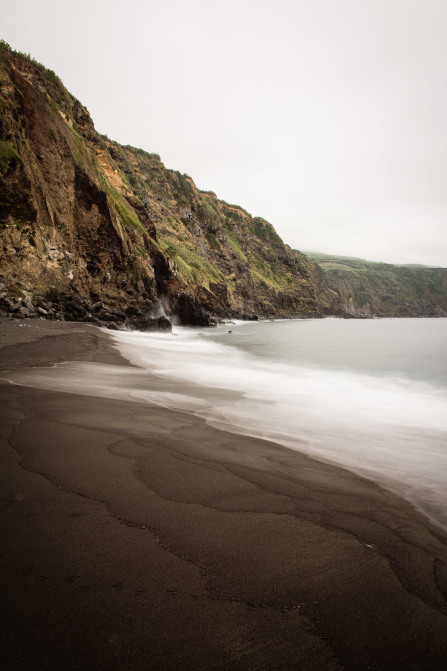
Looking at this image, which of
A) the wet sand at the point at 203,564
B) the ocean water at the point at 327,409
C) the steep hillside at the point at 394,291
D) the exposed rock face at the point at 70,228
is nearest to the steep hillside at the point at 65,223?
the exposed rock face at the point at 70,228

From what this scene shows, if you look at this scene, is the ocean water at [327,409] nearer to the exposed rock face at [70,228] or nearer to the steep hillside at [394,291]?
the exposed rock face at [70,228]

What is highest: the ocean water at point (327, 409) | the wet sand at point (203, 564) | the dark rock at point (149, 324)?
the dark rock at point (149, 324)

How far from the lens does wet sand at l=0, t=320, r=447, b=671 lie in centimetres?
127

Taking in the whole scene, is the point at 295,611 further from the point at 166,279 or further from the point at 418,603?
the point at 166,279

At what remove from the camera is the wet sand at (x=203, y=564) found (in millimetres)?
1266

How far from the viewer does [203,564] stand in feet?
5.61

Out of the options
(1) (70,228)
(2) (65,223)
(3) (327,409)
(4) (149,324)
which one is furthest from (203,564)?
(4) (149,324)

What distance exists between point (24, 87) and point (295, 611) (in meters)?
26.7

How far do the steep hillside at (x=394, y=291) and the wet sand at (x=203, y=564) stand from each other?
160m

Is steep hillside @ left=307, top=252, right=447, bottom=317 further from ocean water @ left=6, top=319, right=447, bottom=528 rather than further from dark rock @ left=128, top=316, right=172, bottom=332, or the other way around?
ocean water @ left=6, top=319, right=447, bottom=528

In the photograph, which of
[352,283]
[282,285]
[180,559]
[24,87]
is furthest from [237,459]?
[352,283]

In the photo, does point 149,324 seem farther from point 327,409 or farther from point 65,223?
point 327,409

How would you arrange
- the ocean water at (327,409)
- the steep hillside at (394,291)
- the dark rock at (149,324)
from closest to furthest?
1. the ocean water at (327,409)
2. the dark rock at (149,324)
3. the steep hillside at (394,291)

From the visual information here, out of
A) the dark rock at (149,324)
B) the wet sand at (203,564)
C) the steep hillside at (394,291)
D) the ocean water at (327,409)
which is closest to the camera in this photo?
the wet sand at (203,564)
